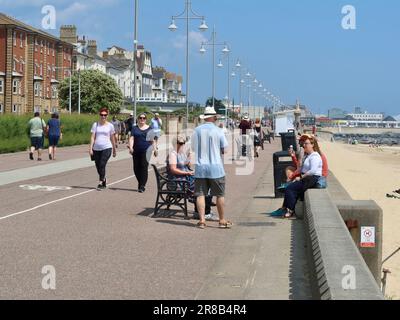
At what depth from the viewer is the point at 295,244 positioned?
31.9 feet

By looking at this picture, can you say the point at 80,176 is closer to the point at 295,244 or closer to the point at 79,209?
the point at 79,209

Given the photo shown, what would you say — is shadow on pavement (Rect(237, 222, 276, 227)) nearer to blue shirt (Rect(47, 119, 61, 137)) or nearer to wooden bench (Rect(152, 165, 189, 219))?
wooden bench (Rect(152, 165, 189, 219))

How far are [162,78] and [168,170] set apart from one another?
176 meters

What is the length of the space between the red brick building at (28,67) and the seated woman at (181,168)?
2677 inches

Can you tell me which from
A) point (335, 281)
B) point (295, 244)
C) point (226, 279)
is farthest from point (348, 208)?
point (335, 281)

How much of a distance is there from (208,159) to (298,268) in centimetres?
307

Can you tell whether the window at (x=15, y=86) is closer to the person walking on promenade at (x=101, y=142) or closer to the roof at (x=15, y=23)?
the roof at (x=15, y=23)

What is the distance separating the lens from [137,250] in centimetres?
907

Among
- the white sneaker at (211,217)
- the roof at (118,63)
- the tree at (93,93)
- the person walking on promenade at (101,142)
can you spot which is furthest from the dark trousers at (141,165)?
the roof at (118,63)

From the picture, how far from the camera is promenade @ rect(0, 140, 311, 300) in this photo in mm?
7020

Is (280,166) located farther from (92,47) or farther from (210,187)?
(92,47)

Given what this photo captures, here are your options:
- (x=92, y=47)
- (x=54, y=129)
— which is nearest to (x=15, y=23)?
(x=92, y=47)

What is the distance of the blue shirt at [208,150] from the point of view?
423 inches
